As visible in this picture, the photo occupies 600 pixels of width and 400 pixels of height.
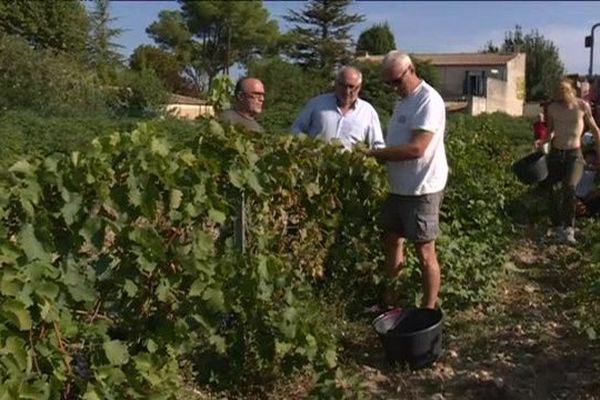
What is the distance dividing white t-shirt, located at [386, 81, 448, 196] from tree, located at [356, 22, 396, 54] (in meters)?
76.8

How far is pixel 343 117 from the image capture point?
231 inches

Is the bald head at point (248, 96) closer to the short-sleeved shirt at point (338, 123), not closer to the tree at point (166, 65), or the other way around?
the short-sleeved shirt at point (338, 123)

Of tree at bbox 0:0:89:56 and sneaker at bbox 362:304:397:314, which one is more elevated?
tree at bbox 0:0:89:56

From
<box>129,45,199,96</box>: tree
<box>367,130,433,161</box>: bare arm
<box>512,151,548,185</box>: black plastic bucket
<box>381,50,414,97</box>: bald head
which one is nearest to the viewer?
<box>367,130,433,161</box>: bare arm

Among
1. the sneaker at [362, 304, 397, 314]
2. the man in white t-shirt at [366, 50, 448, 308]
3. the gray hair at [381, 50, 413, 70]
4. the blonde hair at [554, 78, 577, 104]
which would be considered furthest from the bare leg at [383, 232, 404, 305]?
the blonde hair at [554, 78, 577, 104]

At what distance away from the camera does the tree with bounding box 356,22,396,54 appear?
8194cm

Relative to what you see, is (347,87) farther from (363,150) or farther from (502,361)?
(502,361)

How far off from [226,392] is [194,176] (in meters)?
1.10

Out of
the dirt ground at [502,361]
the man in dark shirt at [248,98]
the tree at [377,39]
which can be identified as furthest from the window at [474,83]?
the man in dark shirt at [248,98]

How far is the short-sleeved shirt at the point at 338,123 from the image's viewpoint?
5.84 meters

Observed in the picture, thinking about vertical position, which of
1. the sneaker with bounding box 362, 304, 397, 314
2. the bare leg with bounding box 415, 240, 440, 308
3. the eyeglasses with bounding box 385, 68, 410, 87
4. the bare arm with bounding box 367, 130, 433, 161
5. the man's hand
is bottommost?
the sneaker with bounding box 362, 304, 397, 314

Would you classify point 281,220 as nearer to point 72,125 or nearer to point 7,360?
point 7,360

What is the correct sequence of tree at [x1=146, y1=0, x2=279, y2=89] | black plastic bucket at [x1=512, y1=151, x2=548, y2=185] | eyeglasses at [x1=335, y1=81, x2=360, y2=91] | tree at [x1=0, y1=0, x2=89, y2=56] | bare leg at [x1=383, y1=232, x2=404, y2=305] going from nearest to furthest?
bare leg at [x1=383, y1=232, x2=404, y2=305]
eyeglasses at [x1=335, y1=81, x2=360, y2=91]
black plastic bucket at [x1=512, y1=151, x2=548, y2=185]
tree at [x1=0, y1=0, x2=89, y2=56]
tree at [x1=146, y1=0, x2=279, y2=89]

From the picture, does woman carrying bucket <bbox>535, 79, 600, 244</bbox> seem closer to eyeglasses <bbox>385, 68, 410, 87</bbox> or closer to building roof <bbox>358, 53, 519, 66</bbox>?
eyeglasses <bbox>385, 68, 410, 87</bbox>
